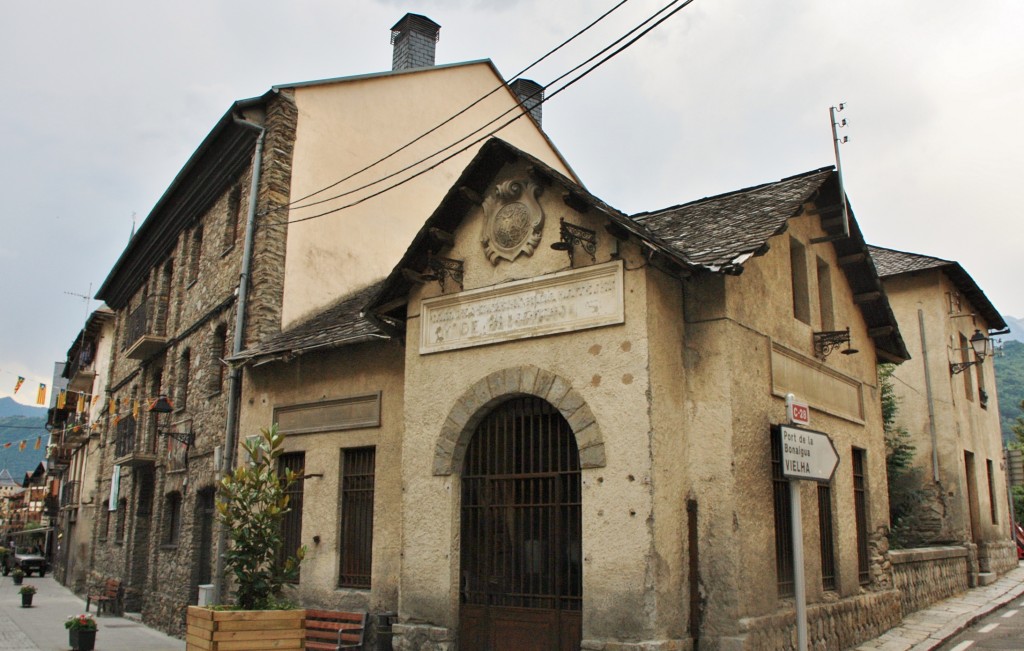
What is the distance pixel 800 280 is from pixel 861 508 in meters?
3.58

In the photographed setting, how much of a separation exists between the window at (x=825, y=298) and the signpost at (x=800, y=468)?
4.63 m

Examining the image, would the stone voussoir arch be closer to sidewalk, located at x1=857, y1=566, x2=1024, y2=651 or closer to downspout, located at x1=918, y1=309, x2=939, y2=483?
sidewalk, located at x1=857, y1=566, x2=1024, y2=651

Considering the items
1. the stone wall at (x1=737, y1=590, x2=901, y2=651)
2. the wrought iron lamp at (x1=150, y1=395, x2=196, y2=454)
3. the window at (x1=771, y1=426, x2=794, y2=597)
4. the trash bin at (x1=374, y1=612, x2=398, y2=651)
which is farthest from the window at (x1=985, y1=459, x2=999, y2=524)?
the wrought iron lamp at (x1=150, y1=395, x2=196, y2=454)

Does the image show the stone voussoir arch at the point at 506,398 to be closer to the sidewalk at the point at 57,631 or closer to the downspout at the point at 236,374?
the downspout at the point at 236,374

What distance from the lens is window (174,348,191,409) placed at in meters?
17.9

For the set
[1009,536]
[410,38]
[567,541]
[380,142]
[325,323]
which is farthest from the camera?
[1009,536]

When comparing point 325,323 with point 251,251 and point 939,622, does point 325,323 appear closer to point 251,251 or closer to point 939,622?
point 251,251

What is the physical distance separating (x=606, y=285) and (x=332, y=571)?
6121 millimetres

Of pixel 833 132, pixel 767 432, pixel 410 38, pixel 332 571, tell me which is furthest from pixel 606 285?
pixel 410 38

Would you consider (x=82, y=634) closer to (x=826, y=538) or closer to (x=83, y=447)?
(x=826, y=538)

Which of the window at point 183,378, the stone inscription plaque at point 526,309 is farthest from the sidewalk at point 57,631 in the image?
the stone inscription plaque at point 526,309

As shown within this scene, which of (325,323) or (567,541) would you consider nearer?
(567,541)

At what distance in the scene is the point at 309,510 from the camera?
12.5m

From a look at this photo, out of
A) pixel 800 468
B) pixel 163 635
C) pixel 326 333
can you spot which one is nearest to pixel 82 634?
pixel 163 635
